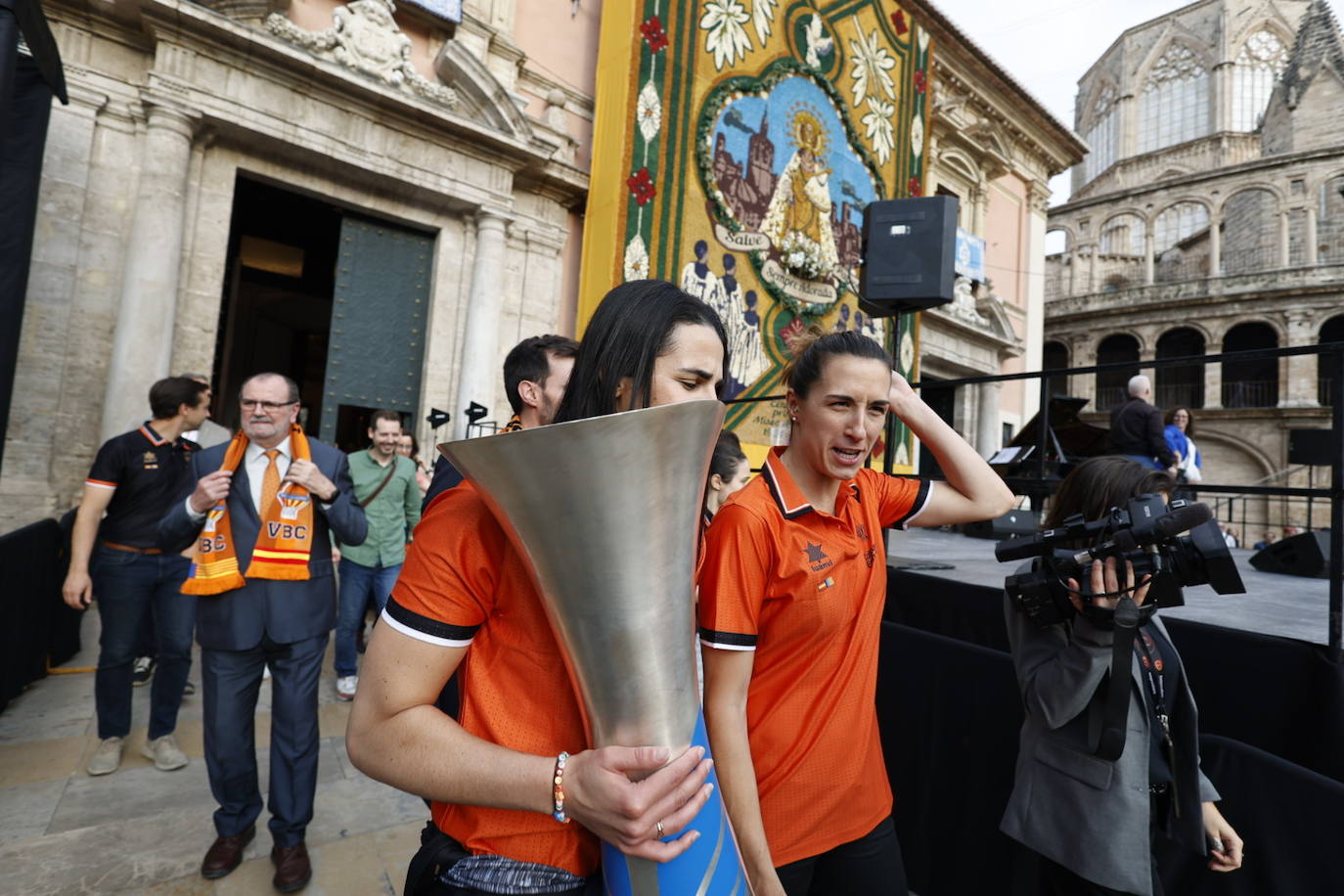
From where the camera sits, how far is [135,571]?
3.36 meters

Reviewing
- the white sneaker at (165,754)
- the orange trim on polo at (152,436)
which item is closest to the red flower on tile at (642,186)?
the orange trim on polo at (152,436)

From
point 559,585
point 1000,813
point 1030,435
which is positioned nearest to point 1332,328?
point 1030,435

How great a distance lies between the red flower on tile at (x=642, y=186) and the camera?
8.71 m

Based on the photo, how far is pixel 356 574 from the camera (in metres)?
4.52

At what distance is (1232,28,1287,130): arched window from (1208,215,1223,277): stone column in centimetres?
1179

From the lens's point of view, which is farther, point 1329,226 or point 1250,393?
point 1329,226

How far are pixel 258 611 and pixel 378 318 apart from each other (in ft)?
20.7

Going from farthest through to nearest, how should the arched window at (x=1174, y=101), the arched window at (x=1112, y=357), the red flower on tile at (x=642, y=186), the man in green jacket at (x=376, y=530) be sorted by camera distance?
the arched window at (x=1174, y=101)
the arched window at (x=1112, y=357)
the red flower on tile at (x=642, y=186)
the man in green jacket at (x=376, y=530)

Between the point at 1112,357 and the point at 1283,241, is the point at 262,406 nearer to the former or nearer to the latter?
the point at 1112,357

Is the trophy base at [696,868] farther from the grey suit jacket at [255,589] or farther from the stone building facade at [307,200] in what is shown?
the stone building facade at [307,200]

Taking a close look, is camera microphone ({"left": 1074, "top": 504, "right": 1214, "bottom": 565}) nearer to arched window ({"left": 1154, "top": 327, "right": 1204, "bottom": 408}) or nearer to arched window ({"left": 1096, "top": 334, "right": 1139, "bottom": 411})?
arched window ({"left": 1154, "top": 327, "right": 1204, "bottom": 408})

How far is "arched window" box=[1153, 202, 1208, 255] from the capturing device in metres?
35.0

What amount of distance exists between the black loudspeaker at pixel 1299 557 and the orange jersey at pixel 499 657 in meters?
8.77

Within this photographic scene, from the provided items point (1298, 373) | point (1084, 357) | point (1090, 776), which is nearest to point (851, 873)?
point (1090, 776)
